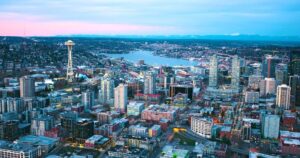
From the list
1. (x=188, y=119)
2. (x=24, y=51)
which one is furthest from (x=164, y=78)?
(x=24, y=51)

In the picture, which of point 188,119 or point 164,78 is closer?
point 188,119

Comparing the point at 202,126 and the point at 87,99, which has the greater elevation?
the point at 87,99

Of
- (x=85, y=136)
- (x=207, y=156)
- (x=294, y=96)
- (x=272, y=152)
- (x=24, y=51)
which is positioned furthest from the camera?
(x=24, y=51)

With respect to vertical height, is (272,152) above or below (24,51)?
below

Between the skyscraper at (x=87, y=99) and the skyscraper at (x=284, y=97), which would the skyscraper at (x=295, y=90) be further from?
the skyscraper at (x=87, y=99)

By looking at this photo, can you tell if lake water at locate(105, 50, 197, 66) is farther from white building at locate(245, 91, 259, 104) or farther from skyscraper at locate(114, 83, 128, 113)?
skyscraper at locate(114, 83, 128, 113)

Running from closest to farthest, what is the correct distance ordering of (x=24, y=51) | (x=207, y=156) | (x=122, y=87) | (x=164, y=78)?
(x=207, y=156), (x=122, y=87), (x=164, y=78), (x=24, y=51)

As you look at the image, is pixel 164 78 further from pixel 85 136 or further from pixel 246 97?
pixel 85 136

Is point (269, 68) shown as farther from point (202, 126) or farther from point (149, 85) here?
point (202, 126)

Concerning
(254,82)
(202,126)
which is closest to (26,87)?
(202,126)
